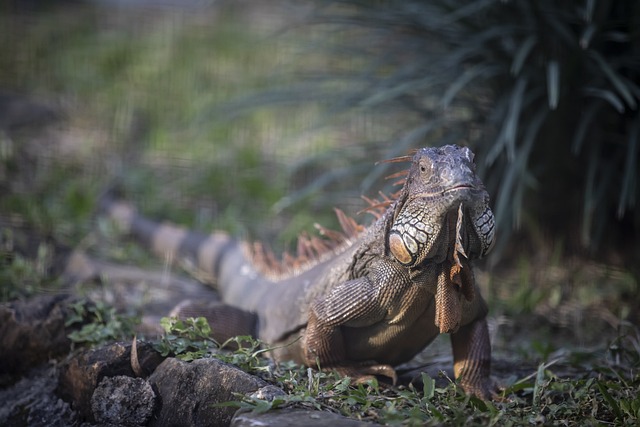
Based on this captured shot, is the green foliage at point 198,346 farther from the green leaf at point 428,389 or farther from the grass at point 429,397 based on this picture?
the green leaf at point 428,389

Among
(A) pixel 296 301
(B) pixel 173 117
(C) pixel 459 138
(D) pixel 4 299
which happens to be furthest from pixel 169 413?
(B) pixel 173 117

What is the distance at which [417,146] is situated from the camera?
6051mm

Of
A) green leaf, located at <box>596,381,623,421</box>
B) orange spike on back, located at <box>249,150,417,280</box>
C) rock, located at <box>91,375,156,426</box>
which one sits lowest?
rock, located at <box>91,375,156,426</box>

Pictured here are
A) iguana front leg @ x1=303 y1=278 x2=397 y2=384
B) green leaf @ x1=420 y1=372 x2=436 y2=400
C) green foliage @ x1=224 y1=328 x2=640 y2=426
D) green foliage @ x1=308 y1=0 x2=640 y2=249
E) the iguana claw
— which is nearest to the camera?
green foliage @ x1=224 y1=328 x2=640 y2=426

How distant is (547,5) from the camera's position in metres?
5.45

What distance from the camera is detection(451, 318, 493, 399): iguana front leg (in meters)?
3.74

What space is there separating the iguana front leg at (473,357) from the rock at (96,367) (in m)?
1.35

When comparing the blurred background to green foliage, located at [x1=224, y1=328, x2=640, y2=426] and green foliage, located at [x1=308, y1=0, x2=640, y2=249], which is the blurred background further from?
green foliage, located at [x1=224, y1=328, x2=640, y2=426]

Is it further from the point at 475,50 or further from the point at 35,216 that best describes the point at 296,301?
the point at 35,216

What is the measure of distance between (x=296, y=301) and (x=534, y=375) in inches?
49.0

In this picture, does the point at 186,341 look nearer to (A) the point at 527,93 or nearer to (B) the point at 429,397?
(B) the point at 429,397

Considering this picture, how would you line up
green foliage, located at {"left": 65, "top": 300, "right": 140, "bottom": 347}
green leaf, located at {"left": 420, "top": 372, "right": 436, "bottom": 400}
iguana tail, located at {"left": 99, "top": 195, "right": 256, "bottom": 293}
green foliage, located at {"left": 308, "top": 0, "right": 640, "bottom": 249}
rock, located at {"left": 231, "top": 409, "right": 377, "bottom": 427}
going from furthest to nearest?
1. iguana tail, located at {"left": 99, "top": 195, "right": 256, "bottom": 293}
2. green foliage, located at {"left": 308, "top": 0, "right": 640, "bottom": 249}
3. green foliage, located at {"left": 65, "top": 300, "right": 140, "bottom": 347}
4. green leaf, located at {"left": 420, "top": 372, "right": 436, "bottom": 400}
5. rock, located at {"left": 231, "top": 409, "right": 377, "bottom": 427}

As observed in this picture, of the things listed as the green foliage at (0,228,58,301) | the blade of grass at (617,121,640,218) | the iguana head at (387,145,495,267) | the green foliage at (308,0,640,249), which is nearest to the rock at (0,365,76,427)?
the green foliage at (0,228,58,301)

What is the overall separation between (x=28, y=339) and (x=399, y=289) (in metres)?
1.88
